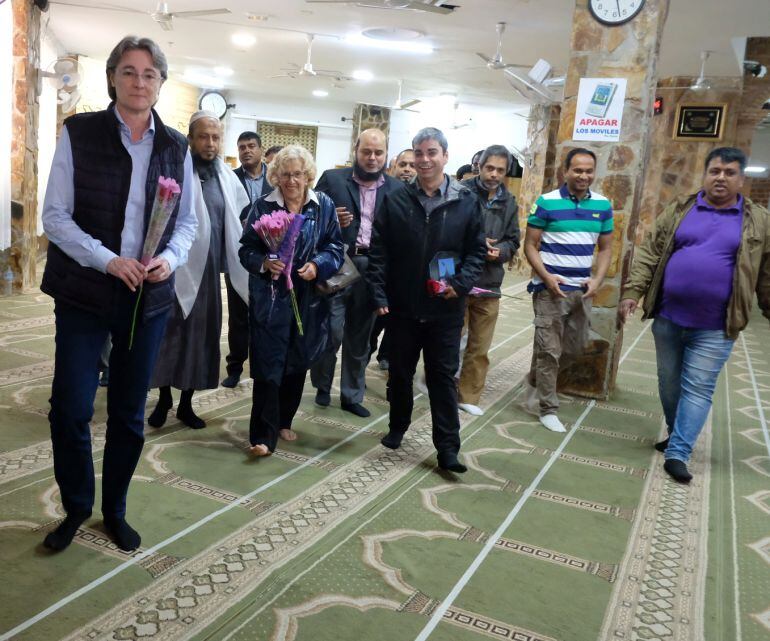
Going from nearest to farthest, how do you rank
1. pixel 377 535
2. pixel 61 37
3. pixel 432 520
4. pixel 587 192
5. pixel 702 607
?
pixel 702 607, pixel 377 535, pixel 432 520, pixel 587 192, pixel 61 37

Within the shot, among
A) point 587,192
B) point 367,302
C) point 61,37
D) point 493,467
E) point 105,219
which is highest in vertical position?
point 61,37

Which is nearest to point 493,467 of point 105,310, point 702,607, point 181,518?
point 702,607

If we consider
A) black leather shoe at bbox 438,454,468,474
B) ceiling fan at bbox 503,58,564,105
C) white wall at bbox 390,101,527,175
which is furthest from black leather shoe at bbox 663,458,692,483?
white wall at bbox 390,101,527,175

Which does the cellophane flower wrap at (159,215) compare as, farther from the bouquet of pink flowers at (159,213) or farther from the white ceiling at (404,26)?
the white ceiling at (404,26)

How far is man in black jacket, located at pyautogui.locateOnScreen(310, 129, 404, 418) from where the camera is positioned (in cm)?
371

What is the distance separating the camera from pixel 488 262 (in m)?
4.07

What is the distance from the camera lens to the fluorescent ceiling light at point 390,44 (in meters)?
9.55

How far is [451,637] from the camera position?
192 cm

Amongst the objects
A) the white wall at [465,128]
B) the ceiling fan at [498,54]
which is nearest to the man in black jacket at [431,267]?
the ceiling fan at [498,54]

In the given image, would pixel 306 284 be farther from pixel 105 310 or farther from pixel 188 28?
pixel 188 28

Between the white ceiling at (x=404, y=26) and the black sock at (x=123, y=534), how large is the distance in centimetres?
657

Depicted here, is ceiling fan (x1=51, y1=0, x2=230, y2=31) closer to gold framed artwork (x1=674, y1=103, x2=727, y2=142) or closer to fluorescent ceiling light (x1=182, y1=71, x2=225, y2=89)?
fluorescent ceiling light (x1=182, y1=71, x2=225, y2=89)

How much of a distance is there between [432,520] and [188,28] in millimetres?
9087

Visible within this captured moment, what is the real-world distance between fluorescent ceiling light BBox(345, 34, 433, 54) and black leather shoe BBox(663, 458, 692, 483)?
7694 mm
